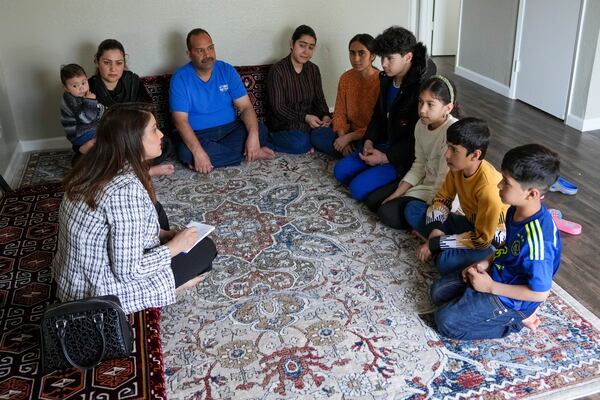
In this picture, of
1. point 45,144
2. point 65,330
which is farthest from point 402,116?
point 45,144

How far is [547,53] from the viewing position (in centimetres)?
448

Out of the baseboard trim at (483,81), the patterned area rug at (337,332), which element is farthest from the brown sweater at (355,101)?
the baseboard trim at (483,81)

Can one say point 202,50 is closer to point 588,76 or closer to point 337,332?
point 337,332

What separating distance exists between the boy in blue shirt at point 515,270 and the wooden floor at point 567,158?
1.24ft

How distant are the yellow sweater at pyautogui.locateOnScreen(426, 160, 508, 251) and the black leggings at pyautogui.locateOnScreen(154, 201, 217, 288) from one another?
1.00 meters

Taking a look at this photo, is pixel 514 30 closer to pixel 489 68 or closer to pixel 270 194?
pixel 489 68

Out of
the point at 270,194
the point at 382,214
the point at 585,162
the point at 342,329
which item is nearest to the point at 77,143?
the point at 270,194

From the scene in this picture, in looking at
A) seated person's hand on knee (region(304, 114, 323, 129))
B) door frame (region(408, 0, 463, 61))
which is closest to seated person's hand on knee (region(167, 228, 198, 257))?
seated person's hand on knee (region(304, 114, 323, 129))

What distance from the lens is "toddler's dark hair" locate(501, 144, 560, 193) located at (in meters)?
1.80

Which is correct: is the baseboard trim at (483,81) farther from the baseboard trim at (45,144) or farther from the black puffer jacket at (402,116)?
the baseboard trim at (45,144)

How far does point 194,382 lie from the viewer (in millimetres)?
1899

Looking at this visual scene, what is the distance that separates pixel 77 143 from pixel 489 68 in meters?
3.90

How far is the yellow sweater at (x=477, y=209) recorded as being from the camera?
7.30 feet

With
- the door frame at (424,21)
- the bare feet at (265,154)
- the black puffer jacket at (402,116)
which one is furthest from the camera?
the door frame at (424,21)
